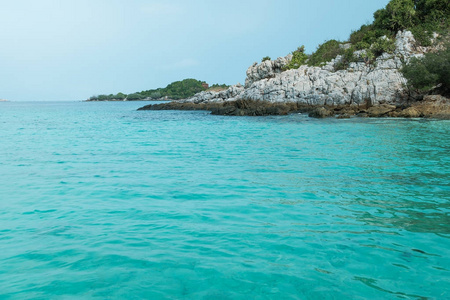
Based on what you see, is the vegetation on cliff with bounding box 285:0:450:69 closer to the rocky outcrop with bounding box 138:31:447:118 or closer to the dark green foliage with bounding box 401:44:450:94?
the rocky outcrop with bounding box 138:31:447:118

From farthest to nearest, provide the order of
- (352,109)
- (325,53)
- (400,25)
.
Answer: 1. (325,53)
2. (400,25)
3. (352,109)

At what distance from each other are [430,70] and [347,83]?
976cm

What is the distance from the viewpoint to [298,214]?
7488mm

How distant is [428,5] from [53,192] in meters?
48.0

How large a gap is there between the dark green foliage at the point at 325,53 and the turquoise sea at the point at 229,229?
133 ft

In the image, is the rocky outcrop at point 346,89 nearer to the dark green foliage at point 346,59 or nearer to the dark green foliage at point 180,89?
the dark green foliage at point 346,59

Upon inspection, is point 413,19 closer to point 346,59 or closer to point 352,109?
point 346,59

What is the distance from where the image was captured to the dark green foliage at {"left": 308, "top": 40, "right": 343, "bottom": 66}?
169 feet

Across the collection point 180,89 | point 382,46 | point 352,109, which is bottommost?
point 352,109

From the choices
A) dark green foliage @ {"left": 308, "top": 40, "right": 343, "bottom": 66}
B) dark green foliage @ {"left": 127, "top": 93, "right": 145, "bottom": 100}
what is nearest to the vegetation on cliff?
dark green foliage @ {"left": 308, "top": 40, "right": 343, "bottom": 66}

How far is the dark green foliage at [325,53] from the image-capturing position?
169ft

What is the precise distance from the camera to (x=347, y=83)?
4016cm

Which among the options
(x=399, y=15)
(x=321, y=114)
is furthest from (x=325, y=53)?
(x=321, y=114)

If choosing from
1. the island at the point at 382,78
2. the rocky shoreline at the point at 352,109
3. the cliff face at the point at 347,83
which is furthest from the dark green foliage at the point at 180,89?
the rocky shoreline at the point at 352,109
